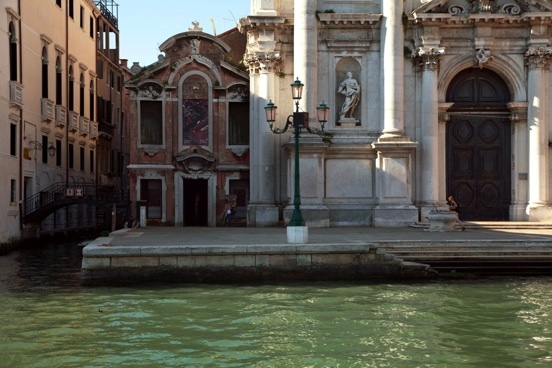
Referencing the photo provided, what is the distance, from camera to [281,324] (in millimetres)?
13383

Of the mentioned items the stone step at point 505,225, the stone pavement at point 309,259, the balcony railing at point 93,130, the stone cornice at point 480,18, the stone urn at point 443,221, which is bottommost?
the stone pavement at point 309,259

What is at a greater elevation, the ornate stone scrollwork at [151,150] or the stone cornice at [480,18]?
the stone cornice at [480,18]

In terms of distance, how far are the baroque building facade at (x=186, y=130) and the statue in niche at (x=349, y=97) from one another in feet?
13.6

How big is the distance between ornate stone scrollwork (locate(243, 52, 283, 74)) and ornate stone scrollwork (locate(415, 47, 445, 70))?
4.96 m

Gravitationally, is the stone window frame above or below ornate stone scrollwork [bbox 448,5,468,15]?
below

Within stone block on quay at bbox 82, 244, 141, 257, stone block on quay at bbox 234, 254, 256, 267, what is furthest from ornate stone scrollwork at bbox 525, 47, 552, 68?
stone block on quay at bbox 82, 244, 141, 257

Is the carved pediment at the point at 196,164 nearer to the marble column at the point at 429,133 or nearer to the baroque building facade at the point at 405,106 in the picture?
the baroque building facade at the point at 405,106

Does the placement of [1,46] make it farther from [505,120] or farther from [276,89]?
[505,120]

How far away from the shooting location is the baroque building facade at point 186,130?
3128cm

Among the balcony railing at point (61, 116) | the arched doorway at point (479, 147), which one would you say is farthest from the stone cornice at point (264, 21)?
the balcony railing at point (61, 116)

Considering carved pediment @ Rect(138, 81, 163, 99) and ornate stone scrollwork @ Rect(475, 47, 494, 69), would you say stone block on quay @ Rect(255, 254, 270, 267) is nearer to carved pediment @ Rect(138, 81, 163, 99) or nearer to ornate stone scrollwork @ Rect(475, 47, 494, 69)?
ornate stone scrollwork @ Rect(475, 47, 494, 69)

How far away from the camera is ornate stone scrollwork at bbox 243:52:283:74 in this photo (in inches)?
Result: 1161

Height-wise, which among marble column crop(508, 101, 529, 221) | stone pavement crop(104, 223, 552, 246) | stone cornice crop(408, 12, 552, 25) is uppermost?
stone cornice crop(408, 12, 552, 25)

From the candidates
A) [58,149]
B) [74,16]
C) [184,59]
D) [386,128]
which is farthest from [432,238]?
[74,16]
